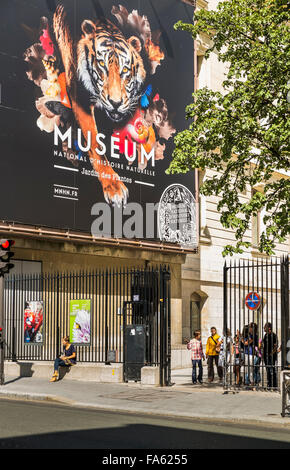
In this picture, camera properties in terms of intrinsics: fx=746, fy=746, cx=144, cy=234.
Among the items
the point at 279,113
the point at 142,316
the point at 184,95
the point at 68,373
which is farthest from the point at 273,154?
the point at 184,95

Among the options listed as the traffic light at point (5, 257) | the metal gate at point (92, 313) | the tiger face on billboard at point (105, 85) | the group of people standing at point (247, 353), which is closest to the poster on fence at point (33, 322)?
the metal gate at point (92, 313)

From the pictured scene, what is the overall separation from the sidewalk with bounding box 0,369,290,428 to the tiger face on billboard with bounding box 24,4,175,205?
35.2 feet

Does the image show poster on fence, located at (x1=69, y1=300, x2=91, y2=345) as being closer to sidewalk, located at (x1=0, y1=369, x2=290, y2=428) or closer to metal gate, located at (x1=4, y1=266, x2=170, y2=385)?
metal gate, located at (x1=4, y1=266, x2=170, y2=385)

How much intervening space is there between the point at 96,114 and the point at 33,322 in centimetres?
988

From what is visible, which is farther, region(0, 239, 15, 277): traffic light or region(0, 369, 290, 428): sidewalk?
region(0, 239, 15, 277): traffic light

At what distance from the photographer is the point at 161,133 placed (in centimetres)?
3284

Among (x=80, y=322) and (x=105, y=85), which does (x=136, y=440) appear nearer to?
(x=80, y=322)

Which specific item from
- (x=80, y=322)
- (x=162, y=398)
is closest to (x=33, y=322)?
(x=80, y=322)

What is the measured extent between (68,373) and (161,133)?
14.2 meters

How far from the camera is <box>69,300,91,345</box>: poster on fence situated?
22.1 m

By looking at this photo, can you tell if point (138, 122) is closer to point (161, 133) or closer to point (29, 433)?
point (161, 133)

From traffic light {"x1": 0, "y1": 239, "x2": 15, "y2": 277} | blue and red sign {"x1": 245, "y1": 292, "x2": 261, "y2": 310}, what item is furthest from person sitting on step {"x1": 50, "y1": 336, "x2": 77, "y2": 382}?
blue and red sign {"x1": 245, "y1": 292, "x2": 261, "y2": 310}

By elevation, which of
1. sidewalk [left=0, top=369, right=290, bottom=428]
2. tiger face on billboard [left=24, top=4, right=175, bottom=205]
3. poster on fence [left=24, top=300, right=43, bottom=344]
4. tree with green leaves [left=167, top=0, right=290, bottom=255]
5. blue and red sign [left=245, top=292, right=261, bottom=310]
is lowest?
sidewalk [left=0, top=369, right=290, bottom=428]

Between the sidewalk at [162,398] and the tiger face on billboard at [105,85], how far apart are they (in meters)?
10.7
